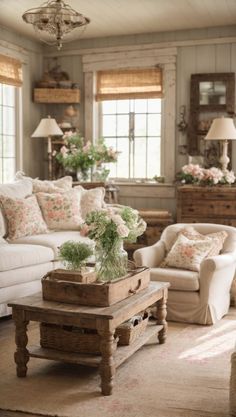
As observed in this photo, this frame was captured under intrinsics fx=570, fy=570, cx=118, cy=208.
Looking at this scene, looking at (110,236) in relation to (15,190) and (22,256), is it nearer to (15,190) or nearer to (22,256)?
(22,256)

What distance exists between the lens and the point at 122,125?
760 cm

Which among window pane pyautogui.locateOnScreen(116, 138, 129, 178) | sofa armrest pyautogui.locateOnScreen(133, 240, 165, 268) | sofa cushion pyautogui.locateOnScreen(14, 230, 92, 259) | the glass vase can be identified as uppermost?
window pane pyautogui.locateOnScreen(116, 138, 129, 178)

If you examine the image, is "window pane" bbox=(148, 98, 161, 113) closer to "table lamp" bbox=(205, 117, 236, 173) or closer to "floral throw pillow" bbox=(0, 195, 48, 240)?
"table lamp" bbox=(205, 117, 236, 173)

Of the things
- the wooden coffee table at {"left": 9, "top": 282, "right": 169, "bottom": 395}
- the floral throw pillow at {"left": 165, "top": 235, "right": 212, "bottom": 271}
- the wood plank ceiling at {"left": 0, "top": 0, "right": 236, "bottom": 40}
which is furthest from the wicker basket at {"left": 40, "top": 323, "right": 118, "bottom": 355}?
the wood plank ceiling at {"left": 0, "top": 0, "right": 236, "bottom": 40}

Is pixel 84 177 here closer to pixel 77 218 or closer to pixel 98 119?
pixel 98 119

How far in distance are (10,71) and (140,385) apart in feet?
15.9

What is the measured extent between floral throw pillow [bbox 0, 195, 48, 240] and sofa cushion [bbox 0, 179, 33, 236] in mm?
54

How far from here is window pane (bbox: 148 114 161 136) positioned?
740 cm

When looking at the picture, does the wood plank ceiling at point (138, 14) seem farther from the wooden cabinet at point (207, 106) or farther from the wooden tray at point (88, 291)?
the wooden tray at point (88, 291)

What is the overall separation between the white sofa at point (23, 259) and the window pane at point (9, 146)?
1807 millimetres

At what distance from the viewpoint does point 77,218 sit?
5598mm

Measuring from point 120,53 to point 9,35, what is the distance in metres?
1.43

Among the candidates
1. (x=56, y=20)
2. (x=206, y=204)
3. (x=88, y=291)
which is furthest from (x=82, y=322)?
(x=206, y=204)

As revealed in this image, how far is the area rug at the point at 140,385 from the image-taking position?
2.94 metres
